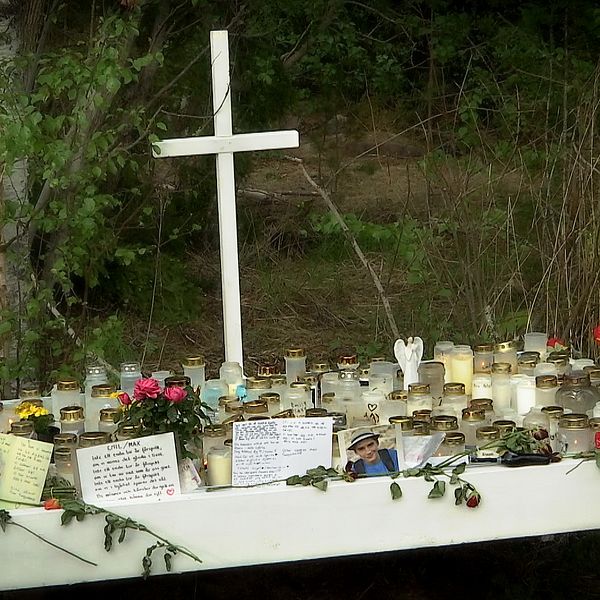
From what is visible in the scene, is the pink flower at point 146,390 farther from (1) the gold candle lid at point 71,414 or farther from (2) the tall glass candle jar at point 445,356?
(2) the tall glass candle jar at point 445,356

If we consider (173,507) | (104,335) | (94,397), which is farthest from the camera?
(104,335)

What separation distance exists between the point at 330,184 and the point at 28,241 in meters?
2.44

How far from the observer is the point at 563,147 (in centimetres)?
430

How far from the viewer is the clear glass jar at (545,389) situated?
2881 millimetres

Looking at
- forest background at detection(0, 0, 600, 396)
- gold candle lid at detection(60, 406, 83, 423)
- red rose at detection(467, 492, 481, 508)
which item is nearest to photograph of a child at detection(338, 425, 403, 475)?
red rose at detection(467, 492, 481, 508)

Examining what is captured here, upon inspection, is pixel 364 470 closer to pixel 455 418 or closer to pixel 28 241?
pixel 455 418

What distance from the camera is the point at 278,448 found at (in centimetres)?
254

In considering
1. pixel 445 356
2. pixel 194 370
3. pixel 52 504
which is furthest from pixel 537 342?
pixel 52 504

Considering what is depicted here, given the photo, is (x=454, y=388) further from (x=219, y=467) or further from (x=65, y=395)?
(x=65, y=395)

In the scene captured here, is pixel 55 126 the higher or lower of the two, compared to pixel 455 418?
higher

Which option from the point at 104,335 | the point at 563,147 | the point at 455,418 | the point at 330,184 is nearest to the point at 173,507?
the point at 455,418

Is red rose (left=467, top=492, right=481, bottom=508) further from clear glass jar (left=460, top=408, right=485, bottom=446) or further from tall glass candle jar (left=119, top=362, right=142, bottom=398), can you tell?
tall glass candle jar (left=119, top=362, right=142, bottom=398)

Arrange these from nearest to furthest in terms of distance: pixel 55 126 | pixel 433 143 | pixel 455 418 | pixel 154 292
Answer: pixel 455 418 → pixel 55 126 → pixel 154 292 → pixel 433 143

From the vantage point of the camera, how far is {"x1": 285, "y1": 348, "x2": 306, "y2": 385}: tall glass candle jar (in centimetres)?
315
